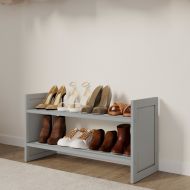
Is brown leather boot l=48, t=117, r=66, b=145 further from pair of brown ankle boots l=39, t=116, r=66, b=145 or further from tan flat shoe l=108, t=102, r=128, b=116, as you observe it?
tan flat shoe l=108, t=102, r=128, b=116

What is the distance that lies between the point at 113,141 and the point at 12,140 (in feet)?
5.05

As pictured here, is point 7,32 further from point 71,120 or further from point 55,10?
point 71,120

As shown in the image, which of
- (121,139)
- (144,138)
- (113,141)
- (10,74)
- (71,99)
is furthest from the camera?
(10,74)

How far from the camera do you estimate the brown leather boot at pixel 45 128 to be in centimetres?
345

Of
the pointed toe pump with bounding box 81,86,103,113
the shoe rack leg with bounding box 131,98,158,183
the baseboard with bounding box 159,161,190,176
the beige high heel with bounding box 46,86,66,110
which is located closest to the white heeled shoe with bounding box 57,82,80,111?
the beige high heel with bounding box 46,86,66,110

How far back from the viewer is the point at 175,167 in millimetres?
3041

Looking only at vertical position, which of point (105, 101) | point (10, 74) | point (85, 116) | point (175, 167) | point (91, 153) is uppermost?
point (10, 74)

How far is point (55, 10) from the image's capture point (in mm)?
3725

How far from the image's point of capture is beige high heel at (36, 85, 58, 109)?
3.42m

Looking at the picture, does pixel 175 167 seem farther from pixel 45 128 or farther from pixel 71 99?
pixel 45 128

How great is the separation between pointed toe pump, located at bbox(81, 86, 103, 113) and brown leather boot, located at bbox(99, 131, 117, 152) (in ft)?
0.87

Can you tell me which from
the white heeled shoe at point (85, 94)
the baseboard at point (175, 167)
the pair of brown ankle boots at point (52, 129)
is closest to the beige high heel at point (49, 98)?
the pair of brown ankle boots at point (52, 129)

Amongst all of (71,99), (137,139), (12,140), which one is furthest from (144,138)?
(12,140)

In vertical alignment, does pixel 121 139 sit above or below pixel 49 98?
below
